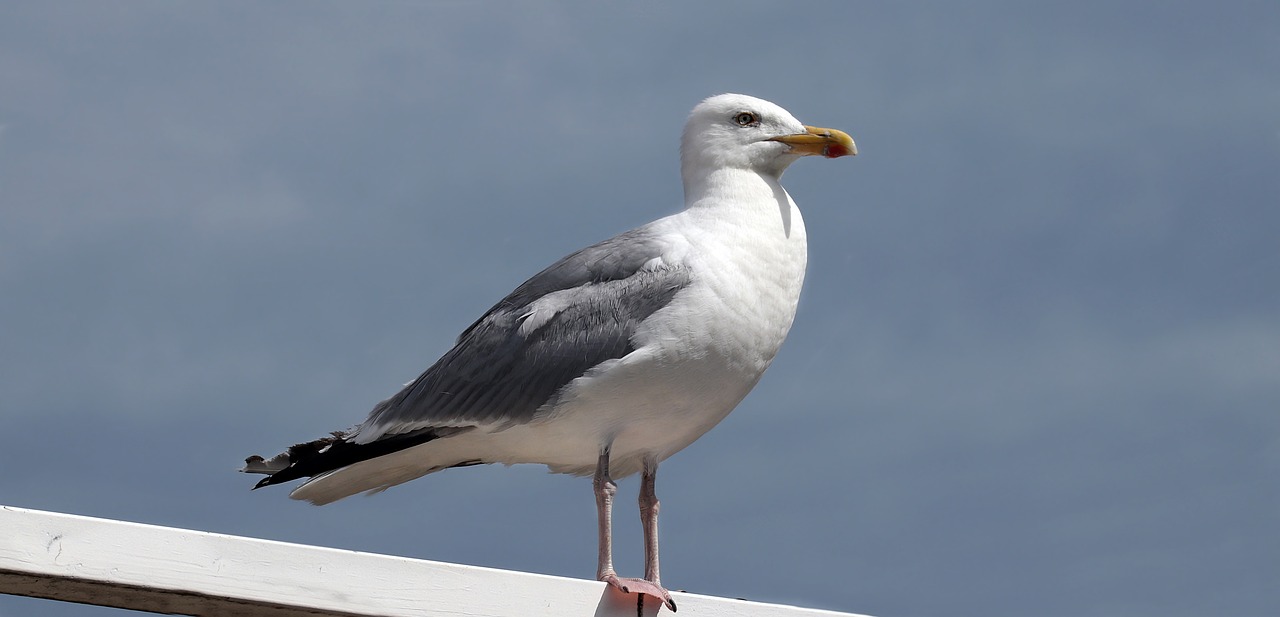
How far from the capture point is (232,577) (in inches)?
137


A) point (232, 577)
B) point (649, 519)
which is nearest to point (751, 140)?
point (649, 519)

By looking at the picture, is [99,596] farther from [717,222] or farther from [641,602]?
[717,222]

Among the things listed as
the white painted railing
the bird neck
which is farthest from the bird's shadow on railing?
the bird neck

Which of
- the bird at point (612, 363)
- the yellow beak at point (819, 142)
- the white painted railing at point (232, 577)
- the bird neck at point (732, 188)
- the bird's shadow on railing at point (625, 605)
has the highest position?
the yellow beak at point (819, 142)

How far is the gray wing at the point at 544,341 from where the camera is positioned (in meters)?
4.88

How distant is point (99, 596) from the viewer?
3.44 meters

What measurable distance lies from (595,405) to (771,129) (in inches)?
57.0

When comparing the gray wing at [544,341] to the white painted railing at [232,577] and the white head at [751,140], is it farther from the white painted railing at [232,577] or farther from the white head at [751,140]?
the white painted railing at [232,577]

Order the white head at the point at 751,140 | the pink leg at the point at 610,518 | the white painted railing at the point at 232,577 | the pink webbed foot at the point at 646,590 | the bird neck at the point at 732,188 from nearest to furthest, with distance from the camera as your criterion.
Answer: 1. the white painted railing at the point at 232,577
2. the pink webbed foot at the point at 646,590
3. the pink leg at the point at 610,518
4. the bird neck at the point at 732,188
5. the white head at the point at 751,140

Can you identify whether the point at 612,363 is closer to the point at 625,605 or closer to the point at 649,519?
the point at 649,519

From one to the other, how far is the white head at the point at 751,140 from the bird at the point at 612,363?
0.05 feet

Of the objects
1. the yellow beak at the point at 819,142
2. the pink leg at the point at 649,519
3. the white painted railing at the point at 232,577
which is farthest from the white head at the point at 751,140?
the white painted railing at the point at 232,577

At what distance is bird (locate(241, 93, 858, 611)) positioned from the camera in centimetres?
479

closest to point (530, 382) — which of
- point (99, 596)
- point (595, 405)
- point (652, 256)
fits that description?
point (595, 405)
